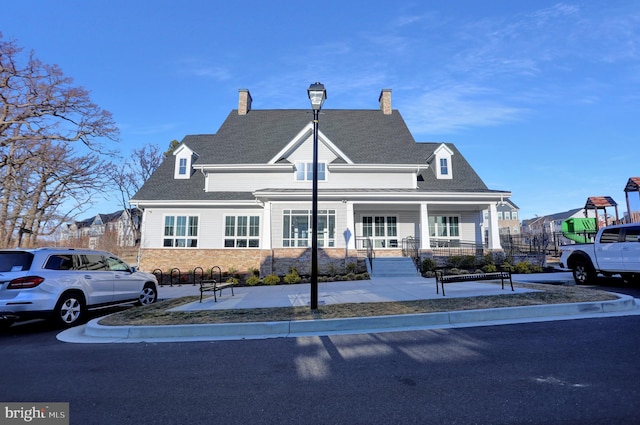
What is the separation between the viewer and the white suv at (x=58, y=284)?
7105 mm

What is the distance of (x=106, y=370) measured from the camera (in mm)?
4777

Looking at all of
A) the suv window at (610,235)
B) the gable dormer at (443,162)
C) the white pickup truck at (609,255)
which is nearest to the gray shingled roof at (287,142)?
the gable dormer at (443,162)

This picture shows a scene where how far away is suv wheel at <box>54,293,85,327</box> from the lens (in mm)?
7645

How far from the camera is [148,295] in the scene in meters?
10.8

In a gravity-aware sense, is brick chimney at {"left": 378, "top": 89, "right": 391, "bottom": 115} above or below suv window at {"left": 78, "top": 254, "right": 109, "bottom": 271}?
above

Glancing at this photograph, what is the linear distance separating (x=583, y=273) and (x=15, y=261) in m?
16.6

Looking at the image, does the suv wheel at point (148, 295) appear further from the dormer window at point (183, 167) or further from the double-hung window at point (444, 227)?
the double-hung window at point (444, 227)

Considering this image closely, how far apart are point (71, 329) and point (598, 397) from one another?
9.27 meters

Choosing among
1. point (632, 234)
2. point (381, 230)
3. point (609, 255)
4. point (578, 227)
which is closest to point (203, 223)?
point (381, 230)

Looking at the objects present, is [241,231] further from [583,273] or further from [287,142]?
[583,273]

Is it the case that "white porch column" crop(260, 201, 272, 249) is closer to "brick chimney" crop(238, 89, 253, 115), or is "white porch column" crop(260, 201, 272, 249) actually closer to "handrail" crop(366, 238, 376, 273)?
"handrail" crop(366, 238, 376, 273)

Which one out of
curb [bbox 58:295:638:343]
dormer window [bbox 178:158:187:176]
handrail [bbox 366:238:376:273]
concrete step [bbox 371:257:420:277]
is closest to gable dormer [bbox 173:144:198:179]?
dormer window [bbox 178:158:187:176]

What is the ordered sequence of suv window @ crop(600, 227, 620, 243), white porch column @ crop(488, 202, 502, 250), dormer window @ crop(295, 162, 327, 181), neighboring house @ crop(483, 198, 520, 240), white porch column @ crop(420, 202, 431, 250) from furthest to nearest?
neighboring house @ crop(483, 198, 520, 240), dormer window @ crop(295, 162, 327, 181), white porch column @ crop(488, 202, 502, 250), white porch column @ crop(420, 202, 431, 250), suv window @ crop(600, 227, 620, 243)

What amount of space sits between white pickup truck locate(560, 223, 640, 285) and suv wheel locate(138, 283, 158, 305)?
14.6 m
